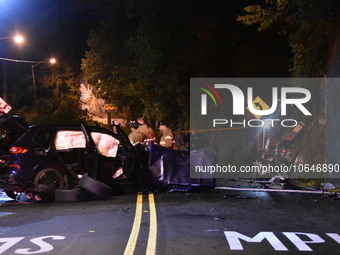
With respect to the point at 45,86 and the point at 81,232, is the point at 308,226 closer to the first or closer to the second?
the point at 81,232

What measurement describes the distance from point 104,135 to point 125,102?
24.4m

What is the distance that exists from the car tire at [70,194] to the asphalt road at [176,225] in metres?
0.28

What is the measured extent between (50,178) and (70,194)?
63cm

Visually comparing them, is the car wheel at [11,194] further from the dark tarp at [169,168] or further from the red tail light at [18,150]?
the dark tarp at [169,168]

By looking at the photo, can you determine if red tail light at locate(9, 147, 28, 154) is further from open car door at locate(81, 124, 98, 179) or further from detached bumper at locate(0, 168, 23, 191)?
open car door at locate(81, 124, 98, 179)

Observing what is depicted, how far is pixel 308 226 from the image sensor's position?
31.4 feet

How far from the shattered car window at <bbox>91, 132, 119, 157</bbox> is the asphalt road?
40.8 inches

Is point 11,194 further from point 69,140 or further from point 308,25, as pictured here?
point 308,25

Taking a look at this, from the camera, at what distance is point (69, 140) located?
45.0 feet

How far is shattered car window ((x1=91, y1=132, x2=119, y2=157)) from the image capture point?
545 inches

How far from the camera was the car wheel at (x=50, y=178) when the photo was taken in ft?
42.4

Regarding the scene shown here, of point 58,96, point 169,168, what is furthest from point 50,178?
point 58,96

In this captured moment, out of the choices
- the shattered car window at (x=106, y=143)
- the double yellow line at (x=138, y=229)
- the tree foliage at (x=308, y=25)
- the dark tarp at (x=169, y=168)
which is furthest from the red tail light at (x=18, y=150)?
the tree foliage at (x=308, y=25)

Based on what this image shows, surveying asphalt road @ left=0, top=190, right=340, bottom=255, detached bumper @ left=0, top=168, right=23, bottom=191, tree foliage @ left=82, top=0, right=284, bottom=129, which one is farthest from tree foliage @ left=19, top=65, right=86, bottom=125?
asphalt road @ left=0, top=190, right=340, bottom=255
